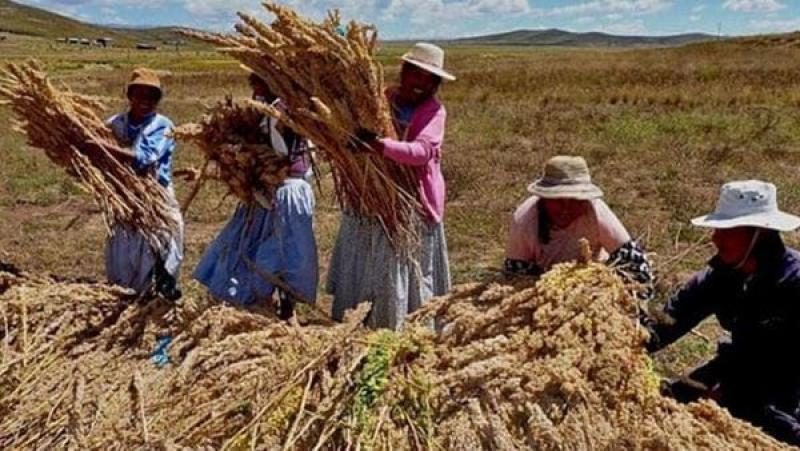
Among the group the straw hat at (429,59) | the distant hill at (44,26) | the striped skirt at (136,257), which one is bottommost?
the distant hill at (44,26)

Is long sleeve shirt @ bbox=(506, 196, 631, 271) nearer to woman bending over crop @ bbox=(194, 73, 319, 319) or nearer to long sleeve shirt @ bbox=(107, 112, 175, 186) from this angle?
woman bending over crop @ bbox=(194, 73, 319, 319)

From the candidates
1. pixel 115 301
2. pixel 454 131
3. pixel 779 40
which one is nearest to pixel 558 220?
pixel 115 301

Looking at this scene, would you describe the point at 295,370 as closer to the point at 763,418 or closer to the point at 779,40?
the point at 763,418

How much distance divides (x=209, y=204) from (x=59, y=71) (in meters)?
29.6

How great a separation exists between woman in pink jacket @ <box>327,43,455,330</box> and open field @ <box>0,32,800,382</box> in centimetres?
54

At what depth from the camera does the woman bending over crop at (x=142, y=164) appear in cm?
418

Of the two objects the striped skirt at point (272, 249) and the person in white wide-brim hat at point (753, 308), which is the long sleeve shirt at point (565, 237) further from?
the striped skirt at point (272, 249)

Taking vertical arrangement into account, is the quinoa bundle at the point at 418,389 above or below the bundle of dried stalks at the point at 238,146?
below

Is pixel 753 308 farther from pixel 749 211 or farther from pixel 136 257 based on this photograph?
pixel 136 257

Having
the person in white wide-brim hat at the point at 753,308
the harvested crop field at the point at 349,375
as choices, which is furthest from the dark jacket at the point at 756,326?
the harvested crop field at the point at 349,375

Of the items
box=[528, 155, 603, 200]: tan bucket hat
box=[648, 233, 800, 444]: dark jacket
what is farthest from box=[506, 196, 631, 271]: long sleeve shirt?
box=[648, 233, 800, 444]: dark jacket

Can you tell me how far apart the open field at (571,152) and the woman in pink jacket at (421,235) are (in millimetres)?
543

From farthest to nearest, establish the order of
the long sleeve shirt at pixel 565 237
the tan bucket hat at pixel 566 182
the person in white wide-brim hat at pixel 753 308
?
the long sleeve shirt at pixel 565 237 < the tan bucket hat at pixel 566 182 < the person in white wide-brim hat at pixel 753 308

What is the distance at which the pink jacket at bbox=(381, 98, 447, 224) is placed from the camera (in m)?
3.46
